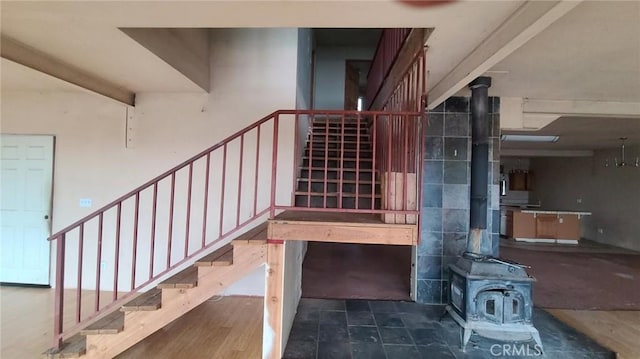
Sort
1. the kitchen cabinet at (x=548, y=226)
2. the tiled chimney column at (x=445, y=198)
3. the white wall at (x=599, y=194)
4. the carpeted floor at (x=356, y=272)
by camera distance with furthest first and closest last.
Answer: the kitchen cabinet at (x=548, y=226), the white wall at (x=599, y=194), the carpeted floor at (x=356, y=272), the tiled chimney column at (x=445, y=198)

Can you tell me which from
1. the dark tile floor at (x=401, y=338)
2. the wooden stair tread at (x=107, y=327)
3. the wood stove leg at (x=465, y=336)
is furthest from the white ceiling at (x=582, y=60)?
the wooden stair tread at (x=107, y=327)

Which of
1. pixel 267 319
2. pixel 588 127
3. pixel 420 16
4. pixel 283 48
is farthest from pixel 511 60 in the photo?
pixel 588 127

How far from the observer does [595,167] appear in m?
8.63

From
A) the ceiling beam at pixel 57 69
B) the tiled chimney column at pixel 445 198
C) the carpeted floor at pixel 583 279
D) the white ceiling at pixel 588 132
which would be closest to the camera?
the ceiling beam at pixel 57 69

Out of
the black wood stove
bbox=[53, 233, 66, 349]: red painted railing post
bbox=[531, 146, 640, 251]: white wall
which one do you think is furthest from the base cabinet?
bbox=[53, 233, 66, 349]: red painted railing post

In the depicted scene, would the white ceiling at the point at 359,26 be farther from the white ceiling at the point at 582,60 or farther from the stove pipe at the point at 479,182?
the stove pipe at the point at 479,182

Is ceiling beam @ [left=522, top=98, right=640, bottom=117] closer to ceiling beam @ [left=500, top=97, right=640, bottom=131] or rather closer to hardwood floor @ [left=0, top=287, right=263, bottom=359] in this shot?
ceiling beam @ [left=500, top=97, right=640, bottom=131]

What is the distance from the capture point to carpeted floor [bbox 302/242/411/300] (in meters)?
4.23

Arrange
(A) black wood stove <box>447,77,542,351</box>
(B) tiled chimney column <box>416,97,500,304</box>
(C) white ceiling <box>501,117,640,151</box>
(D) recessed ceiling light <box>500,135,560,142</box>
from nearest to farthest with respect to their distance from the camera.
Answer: (A) black wood stove <box>447,77,542,351</box>
(B) tiled chimney column <box>416,97,500,304</box>
(C) white ceiling <box>501,117,640,151</box>
(D) recessed ceiling light <box>500,135,560,142</box>

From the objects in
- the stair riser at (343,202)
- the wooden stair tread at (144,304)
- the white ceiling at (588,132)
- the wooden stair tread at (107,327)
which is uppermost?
the white ceiling at (588,132)

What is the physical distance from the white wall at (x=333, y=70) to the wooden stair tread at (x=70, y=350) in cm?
741

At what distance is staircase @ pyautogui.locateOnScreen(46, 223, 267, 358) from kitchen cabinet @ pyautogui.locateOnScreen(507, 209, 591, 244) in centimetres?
830

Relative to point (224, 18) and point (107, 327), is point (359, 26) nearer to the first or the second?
point (224, 18)

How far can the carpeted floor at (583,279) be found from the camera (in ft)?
13.1
